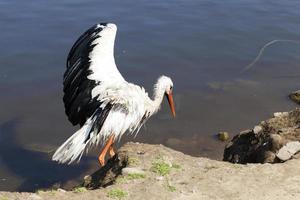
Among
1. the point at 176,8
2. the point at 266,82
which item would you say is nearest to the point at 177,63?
the point at 266,82

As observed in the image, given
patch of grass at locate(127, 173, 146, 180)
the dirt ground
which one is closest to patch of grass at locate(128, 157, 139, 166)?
the dirt ground

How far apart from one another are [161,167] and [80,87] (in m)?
1.96

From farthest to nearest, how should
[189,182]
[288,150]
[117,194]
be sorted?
[288,150], [189,182], [117,194]

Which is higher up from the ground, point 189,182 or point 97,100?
point 97,100

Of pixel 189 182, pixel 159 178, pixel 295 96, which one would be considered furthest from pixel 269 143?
pixel 295 96

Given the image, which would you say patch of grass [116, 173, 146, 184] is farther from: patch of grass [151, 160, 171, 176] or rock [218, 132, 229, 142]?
rock [218, 132, 229, 142]

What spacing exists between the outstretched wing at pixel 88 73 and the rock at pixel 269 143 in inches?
72.6

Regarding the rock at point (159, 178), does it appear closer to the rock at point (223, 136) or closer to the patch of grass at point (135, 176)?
the patch of grass at point (135, 176)

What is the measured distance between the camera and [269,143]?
6.63 m

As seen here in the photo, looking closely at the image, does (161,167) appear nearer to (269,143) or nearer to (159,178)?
(159,178)

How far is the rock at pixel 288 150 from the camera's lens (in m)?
6.27

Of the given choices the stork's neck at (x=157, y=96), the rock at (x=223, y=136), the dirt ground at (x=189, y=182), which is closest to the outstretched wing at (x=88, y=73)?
the stork's neck at (x=157, y=96)

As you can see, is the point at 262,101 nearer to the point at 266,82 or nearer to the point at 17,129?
the point at 266,82

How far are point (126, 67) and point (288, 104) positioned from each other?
3.27 metres
